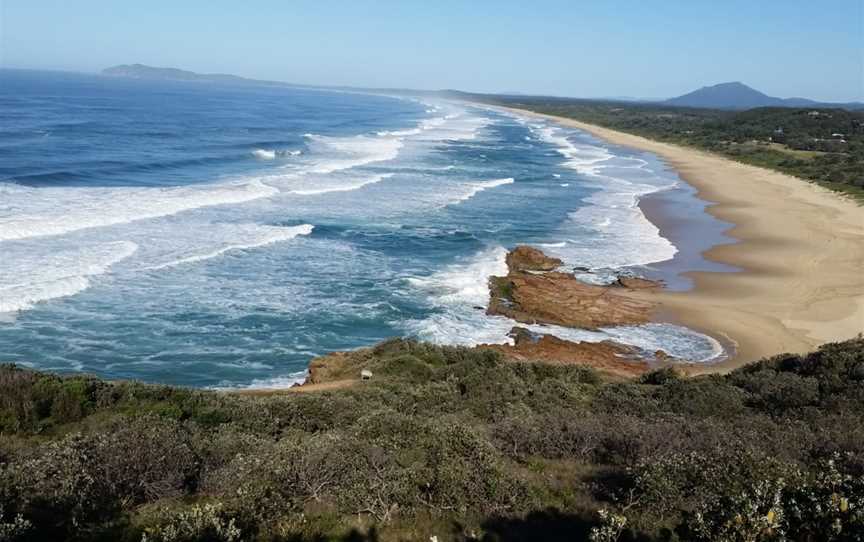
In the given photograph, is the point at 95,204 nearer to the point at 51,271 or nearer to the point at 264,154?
the point at 51,271

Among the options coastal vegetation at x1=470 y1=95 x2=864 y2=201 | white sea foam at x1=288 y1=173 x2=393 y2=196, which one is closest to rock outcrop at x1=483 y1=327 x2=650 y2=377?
white sea foam at x1=288 y1=173 x2=393 y2=196

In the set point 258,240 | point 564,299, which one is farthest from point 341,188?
point 564,299

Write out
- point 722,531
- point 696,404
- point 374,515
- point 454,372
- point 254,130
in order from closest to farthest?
point 722,531
point 374,515
point 696,404
point 454,372
point 254,130

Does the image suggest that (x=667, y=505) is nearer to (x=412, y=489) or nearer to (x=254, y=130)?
(x=412, y=489)

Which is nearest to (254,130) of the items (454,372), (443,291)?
(443,291)

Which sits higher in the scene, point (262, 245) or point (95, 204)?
point (95, 204)

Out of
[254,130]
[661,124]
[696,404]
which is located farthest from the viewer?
[661,124]
